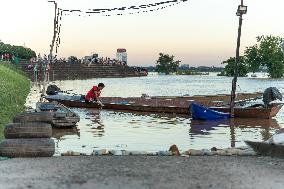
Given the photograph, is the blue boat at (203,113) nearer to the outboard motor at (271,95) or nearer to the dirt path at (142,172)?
the outboard motor at (271,95)

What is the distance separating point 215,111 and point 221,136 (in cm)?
673

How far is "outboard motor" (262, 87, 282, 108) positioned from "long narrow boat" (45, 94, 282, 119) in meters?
0.46

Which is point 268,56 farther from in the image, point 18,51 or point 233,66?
point 18,51

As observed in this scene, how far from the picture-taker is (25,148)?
41.7 feet

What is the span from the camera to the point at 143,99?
39031 millimetres

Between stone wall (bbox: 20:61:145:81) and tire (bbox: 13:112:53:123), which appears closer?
tire (bbox: 13:112:53:123)

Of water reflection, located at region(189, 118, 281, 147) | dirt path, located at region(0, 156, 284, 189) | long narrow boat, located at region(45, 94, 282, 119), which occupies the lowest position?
water reflection, located at region(189, 118, 281, 147)

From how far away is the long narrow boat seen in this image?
30.7m

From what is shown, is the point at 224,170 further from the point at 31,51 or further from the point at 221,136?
the point at 31,51

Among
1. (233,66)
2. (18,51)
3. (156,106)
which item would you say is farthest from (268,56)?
(156,106)

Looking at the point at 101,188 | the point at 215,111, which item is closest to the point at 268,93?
the point at 215,111

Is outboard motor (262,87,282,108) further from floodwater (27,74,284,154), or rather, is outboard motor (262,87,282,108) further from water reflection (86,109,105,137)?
water reflection (86,109,105,137)

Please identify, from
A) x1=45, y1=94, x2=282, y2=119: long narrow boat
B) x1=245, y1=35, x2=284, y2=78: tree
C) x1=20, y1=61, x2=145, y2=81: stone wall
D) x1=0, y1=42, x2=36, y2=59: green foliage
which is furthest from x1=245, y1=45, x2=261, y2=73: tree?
x1=45, y1=94, x2=282, y2=119: long narrow boat

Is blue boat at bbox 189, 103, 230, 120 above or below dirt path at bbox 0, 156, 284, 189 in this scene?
below
